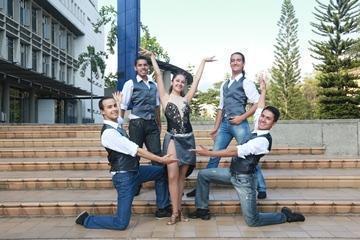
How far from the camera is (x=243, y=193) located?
5.11m

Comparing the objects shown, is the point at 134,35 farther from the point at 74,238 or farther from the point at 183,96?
the point at 74,238

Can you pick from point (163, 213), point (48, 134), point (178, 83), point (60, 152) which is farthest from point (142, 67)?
point (48, 134)

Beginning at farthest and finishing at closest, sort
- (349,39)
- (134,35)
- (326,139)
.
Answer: (349,39) < (134,35) < (326,139)

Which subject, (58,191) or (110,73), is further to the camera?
(110,73)

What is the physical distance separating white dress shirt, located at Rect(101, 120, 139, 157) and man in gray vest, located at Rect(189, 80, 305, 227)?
2.40 ft

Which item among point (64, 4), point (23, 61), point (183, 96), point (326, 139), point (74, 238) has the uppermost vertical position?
point (64, 4)

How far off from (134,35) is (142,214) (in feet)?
29.7

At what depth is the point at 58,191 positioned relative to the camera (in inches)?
258

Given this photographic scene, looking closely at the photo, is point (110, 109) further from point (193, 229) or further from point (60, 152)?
point (60, 152)

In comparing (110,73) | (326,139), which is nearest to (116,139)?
(326,139)

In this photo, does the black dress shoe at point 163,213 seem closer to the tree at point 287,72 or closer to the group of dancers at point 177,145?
the group of dancers at point 177,145

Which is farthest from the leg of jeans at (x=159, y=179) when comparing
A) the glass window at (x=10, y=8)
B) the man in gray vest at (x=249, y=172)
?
the glass window at (x=10, y=8)

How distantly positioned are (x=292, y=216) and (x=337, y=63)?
2612cm

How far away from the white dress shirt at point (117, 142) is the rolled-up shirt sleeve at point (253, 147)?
1157 mm
